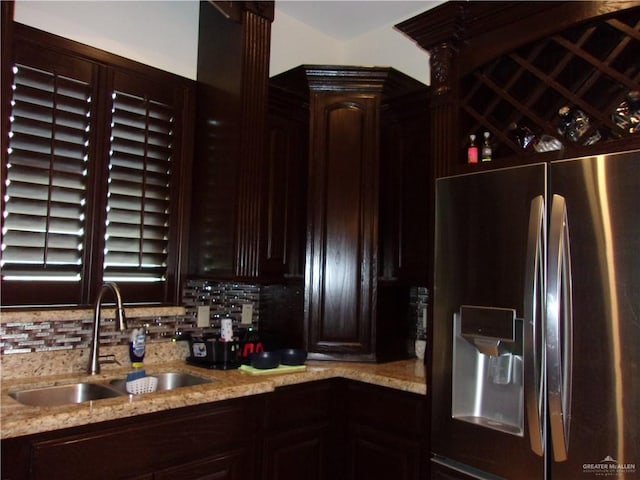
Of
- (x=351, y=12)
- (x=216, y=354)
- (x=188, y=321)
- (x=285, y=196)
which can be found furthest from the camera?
(x=351, y=12)

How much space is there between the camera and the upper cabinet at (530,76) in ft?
5.93

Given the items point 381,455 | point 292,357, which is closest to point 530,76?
point 292,357

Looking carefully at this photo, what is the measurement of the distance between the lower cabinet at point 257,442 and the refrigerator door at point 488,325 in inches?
9.3

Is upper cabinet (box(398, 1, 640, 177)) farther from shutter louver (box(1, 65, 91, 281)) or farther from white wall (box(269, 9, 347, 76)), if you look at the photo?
shutter louver (box(1, 65, 91, 281))

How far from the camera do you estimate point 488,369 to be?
1871mm

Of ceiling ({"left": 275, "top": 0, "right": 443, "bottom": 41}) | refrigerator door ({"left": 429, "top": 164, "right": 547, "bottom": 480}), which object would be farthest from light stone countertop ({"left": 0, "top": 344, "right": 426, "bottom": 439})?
ceiling ({"left": 275, "top": 0, "right": 443, "bottom": 41})

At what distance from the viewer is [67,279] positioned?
2.21 m

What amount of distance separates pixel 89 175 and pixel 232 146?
0.66 m

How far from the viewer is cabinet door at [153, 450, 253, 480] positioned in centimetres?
182

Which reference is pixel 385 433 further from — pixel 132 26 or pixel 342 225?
pixel 132 26

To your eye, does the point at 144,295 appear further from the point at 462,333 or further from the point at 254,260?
the point at 462,333

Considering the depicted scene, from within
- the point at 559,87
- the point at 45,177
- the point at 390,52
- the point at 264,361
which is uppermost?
the point at 390,52

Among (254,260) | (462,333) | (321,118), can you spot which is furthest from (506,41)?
(254,260)

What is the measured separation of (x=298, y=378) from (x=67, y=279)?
1.09 meters
